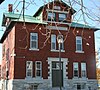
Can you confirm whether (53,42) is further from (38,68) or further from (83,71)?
(83,71)

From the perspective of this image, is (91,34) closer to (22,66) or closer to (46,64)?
(46,64)

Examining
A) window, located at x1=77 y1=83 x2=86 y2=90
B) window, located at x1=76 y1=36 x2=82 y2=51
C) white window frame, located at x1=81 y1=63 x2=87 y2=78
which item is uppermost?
window, located at x1=76 y1=36 x2=82 y2=51

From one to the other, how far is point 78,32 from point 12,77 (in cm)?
927

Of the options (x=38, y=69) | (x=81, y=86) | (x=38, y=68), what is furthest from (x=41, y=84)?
(x=81, y=86)

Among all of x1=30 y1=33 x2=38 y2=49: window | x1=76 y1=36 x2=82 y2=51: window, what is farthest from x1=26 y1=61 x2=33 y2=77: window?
x1=76 y1=36 x2=82 y2=51: window

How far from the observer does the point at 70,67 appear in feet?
95.2

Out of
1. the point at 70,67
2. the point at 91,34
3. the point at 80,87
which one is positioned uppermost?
the point at 91,34

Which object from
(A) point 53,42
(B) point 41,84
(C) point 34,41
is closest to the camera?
(B) point 41,84

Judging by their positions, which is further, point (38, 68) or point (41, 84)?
point (38, 68)

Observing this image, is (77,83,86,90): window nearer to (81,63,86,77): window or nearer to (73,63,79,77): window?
(81,63,86,77): window

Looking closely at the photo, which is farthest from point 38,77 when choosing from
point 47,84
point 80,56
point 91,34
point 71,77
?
point 91,34

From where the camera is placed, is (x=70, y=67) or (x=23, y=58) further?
(x=70, y=67)

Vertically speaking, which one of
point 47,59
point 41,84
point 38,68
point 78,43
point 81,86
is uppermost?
point 78,43

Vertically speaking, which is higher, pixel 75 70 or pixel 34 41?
pixel 34 41
